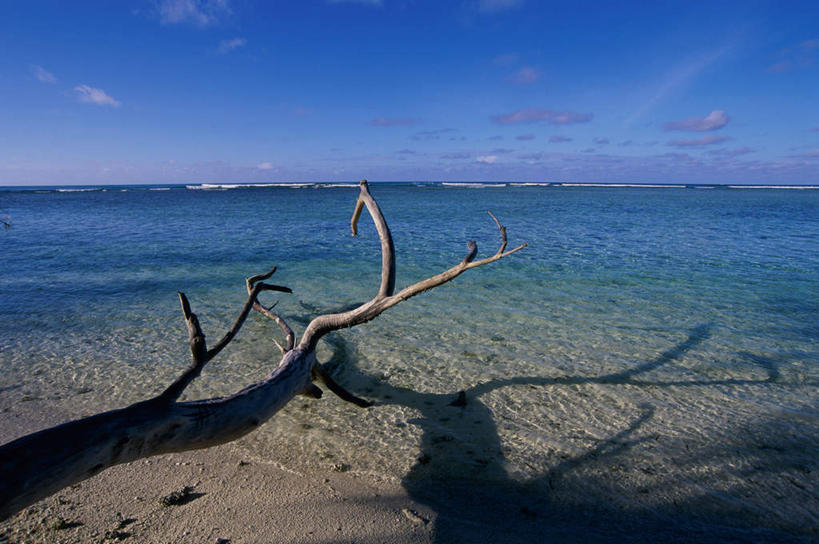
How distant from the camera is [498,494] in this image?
3.63 metres

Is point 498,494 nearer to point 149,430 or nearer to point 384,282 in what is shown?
point 384,282

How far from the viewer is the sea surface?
3943 millimetres

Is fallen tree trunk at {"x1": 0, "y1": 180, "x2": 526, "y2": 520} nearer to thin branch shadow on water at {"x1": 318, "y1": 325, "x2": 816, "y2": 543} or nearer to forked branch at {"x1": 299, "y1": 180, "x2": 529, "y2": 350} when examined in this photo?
forked branch at {"x1": 299, "y1": 180, "x2": 529, "y2": 350}

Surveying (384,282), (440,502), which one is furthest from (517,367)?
(384,282)

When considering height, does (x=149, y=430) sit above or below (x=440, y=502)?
above

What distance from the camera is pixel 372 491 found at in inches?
143

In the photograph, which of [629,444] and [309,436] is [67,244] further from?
[629,444]

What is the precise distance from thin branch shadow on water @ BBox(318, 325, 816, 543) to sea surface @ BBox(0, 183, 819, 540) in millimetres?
28

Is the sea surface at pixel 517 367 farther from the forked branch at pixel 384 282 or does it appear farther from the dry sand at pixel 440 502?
the forked branch at pixel 384 282

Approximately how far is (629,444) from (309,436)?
3220 mm

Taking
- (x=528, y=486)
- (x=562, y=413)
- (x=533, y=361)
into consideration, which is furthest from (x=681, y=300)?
(x=528, y=486)

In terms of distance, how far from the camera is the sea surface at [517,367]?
3.94 metres

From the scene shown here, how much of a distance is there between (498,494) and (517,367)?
8.91ft

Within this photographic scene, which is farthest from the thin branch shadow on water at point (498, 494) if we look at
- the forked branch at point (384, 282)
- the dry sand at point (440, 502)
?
the forked branch at point (384, 282)
